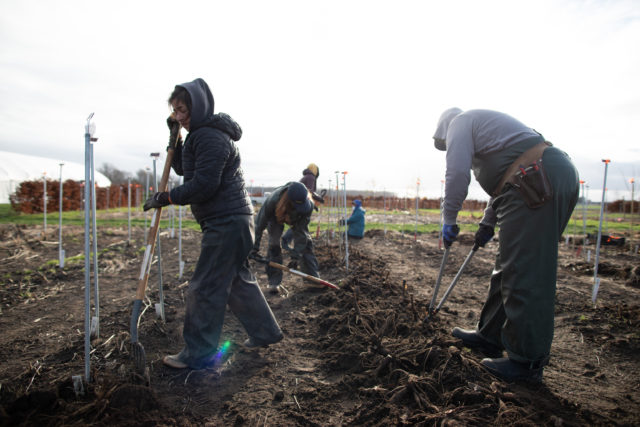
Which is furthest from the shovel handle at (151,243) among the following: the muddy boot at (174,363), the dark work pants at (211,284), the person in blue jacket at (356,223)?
the person in blue jacket at (356,223)

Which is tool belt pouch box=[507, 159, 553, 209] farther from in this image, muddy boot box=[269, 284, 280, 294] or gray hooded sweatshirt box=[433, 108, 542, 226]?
muddy boot box=[269, 284, 280, 294]

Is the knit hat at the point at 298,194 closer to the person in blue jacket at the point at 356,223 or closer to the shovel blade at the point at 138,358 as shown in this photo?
the shovel blade at the point at 138,358

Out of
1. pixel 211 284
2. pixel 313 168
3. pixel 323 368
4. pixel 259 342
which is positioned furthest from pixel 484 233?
pixel 313 168

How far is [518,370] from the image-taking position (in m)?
2.30

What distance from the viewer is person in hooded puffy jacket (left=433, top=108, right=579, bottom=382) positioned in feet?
7.20

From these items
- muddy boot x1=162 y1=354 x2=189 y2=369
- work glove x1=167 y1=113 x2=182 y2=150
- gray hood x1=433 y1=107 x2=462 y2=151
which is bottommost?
muddy boot x1=162 y1=354 x2=189 y2=369

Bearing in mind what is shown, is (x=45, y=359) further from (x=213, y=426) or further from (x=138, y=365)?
(x=213, y=426)

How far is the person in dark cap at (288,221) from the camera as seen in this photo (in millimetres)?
4352

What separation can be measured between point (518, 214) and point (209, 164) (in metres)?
2.11

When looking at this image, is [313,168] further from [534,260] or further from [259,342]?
[534,260]

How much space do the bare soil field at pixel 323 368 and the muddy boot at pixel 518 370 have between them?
67 mm

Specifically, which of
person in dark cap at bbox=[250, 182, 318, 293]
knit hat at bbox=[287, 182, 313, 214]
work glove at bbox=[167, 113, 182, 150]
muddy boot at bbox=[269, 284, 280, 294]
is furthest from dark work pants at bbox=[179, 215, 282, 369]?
muddy boot at bbox=[269, 284, 280, 294]

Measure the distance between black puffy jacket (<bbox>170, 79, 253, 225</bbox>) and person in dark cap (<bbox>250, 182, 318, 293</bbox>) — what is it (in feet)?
5.31

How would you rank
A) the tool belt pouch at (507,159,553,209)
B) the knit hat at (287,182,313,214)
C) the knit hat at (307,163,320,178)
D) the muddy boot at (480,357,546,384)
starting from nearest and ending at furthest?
the tool belt pouch at (507,159,553,209)
the muddy boot at (480,357,546,384)
the knit hat at (287,182,313,214)
the knit hat at (307,163,320,178)
